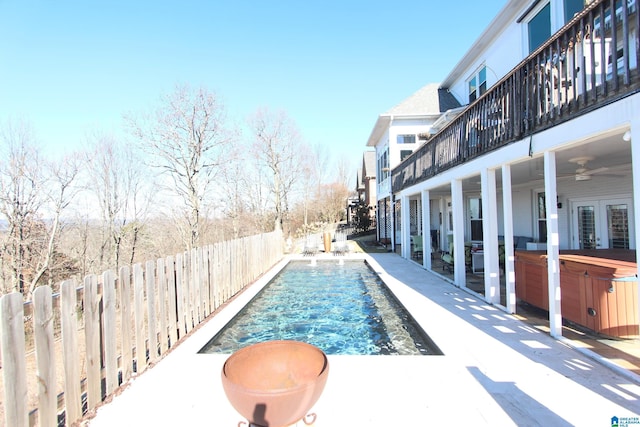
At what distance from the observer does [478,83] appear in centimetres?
1150

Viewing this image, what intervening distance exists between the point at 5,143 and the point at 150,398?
14.5m

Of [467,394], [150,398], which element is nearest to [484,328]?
[467,394]

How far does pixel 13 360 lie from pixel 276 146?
2127 cm

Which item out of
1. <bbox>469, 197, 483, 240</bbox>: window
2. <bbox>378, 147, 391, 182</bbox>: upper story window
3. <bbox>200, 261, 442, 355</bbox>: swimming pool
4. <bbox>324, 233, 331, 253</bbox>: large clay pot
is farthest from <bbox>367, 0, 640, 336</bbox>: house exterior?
<bbox>324, 233, 331, 253</bbox>: large clay pot

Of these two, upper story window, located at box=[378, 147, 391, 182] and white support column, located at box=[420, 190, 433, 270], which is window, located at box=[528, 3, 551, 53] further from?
upper story window, located at box=[378, 147, 391, 182]

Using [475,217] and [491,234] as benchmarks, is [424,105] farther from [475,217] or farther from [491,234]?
[491,234]

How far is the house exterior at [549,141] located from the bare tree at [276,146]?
1226cm

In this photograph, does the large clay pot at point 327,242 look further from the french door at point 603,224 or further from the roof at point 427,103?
the french door at point 603,224

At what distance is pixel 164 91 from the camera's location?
13.3 metres

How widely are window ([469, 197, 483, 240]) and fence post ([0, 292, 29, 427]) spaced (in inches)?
566

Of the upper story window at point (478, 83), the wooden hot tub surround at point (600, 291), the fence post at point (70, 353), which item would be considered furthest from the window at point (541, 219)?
the fence post at point (70, 353)

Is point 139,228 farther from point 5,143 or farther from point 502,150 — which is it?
point 502,150

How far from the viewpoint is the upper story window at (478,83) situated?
36.4ft

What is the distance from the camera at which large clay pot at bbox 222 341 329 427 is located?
1735 mm
